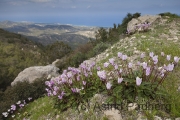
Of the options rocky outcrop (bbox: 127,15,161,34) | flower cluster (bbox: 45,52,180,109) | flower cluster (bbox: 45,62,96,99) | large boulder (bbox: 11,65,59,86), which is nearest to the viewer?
flower cluster (bbox: 45,52,180,109)

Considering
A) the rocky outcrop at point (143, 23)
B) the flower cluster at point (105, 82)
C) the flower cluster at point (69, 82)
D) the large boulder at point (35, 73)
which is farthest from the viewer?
the large boulder at point (35, 73)

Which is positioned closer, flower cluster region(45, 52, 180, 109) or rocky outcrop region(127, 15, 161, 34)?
flower cluster region(45, 52, 180, 109)

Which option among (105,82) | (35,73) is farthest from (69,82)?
(35,73)

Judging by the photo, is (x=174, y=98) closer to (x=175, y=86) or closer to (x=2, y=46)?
(x=175, y=86)

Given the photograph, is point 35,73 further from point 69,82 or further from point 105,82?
point 105,82

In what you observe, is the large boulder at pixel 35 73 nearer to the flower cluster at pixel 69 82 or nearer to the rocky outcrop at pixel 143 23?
the rocky outcrop at pixel 143 23

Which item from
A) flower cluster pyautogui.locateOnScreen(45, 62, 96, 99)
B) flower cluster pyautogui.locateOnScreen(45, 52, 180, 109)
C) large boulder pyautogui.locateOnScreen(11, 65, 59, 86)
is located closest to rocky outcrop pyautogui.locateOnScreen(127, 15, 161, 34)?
flower cluster pyautogui.locateOnScreen(45, 52, 180, 109)

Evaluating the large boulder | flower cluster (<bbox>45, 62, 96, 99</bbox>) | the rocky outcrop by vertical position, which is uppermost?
the rocky outcrop

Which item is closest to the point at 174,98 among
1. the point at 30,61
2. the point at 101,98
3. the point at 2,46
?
the point at 101,98

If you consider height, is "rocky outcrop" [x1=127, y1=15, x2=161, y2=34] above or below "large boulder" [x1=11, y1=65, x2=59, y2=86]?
above

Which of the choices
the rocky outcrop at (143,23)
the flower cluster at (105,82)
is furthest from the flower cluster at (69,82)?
the rocky outcrop at (143,23)

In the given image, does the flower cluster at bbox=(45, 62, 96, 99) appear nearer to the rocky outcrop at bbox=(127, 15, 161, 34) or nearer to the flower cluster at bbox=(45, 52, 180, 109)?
the flower cluster at bbox=(45, 52, 180, 109)

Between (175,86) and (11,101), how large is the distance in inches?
465

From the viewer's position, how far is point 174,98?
5098 mm
